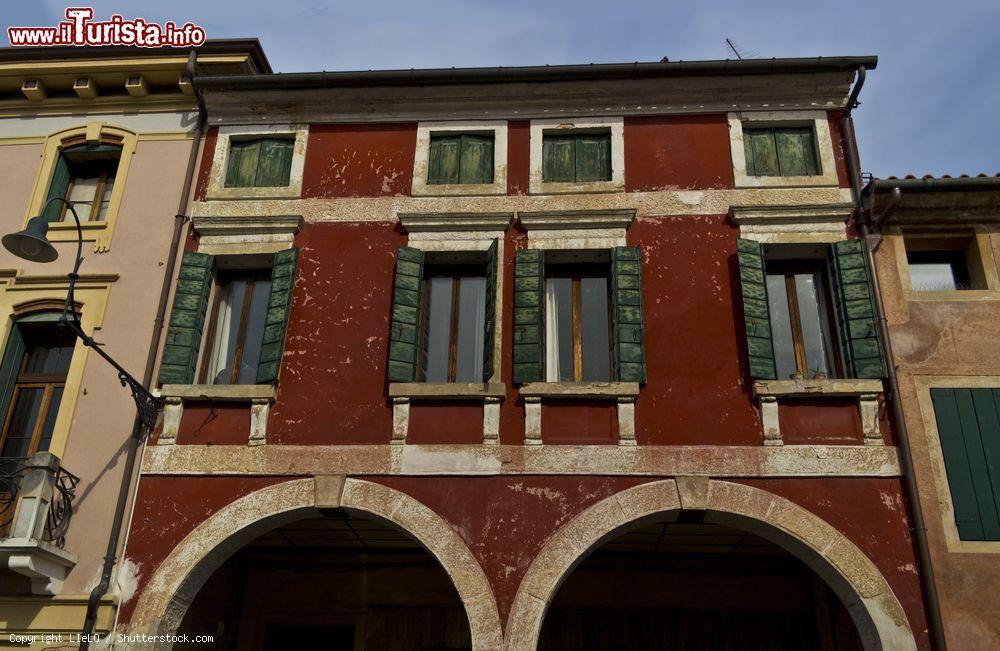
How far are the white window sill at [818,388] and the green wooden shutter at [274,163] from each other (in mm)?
6961

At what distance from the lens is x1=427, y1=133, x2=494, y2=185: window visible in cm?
1167

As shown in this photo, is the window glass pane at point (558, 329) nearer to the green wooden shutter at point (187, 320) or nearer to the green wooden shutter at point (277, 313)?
the green wooden shutter at point (277, 313)

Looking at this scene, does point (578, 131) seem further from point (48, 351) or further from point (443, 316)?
point (48, 351)

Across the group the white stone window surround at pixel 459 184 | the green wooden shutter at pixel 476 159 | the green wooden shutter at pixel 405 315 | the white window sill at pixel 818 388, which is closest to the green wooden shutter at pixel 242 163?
the white stone window surround at pixel 459 184

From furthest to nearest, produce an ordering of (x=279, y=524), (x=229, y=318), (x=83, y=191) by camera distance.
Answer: (x=83, y=191), (x=229, y=318), (x=279, y=524)

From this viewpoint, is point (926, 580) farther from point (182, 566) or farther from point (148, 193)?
point (148, 193)

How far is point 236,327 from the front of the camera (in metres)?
11.3

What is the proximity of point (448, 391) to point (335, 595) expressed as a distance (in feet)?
13.2

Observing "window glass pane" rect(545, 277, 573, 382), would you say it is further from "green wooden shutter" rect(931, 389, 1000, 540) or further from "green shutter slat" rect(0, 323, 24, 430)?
"green shutter slat" rect(0, 323, 24, 430)

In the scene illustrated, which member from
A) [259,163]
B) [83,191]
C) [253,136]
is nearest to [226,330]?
[259,163]

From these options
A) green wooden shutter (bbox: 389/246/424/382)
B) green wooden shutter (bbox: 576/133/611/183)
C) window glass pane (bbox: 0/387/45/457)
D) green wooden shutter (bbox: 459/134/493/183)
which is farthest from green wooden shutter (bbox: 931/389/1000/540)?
window glass pane (bbox: 0/387/45/457)

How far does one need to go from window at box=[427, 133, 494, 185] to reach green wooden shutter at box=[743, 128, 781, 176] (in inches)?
137

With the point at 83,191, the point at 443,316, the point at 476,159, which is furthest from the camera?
the point at 83,191

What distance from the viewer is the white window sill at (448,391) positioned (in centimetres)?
1002
